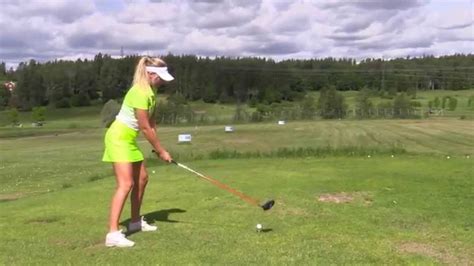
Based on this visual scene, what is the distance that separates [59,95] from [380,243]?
191 metres

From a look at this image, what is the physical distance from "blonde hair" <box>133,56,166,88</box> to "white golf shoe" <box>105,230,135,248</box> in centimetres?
200

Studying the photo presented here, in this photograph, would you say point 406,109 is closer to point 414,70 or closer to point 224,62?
point 414,70

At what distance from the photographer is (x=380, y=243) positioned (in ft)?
27.9

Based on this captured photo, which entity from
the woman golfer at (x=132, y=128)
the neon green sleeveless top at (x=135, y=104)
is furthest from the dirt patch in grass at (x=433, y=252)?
the neon green sleeveless top at (x=135, y=104)

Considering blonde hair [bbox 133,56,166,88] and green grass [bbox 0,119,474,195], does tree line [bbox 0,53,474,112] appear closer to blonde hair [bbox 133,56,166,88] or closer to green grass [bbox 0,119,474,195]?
green grass [bbox 0,119,474,195]

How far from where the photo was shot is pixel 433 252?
26.5 ft

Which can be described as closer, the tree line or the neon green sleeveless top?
the neon green sleeveless top

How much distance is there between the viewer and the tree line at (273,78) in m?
166

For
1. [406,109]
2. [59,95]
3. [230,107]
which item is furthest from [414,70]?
[59,95]

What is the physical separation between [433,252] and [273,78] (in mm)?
162849

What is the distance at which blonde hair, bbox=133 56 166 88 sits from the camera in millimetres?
8695

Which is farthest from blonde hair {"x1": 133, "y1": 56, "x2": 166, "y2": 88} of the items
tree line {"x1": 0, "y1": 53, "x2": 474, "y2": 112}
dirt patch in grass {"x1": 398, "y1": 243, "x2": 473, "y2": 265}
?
tree line {"x1": 0, "y1": 53, "x2": 474, "y2": 112}

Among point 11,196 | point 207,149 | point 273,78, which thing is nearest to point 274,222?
point 11,196

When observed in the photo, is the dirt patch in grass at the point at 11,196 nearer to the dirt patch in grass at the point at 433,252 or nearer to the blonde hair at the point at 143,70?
the blonde hair at the point at 143,70
